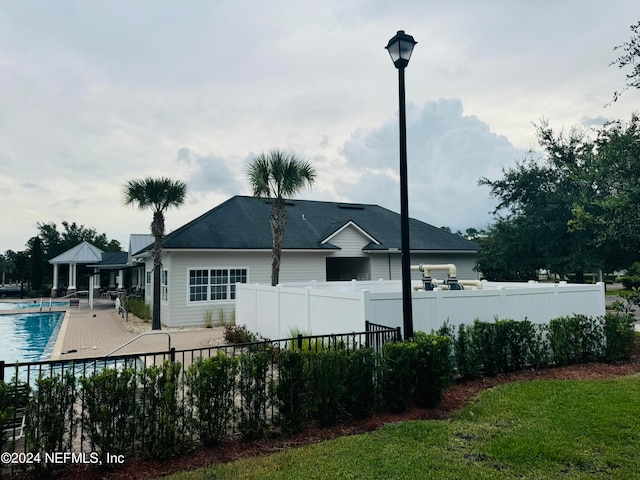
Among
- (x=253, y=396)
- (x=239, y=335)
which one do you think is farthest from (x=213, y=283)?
(x=253, y=396)

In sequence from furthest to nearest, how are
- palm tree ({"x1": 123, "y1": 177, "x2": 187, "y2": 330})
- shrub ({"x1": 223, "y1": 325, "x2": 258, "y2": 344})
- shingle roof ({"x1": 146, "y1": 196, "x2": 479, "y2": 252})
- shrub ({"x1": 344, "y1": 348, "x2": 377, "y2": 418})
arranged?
shingle roof ({"x1": 146, "y1": 196, "x2": 479, "y2": 252}) → palm tree ({"x1": 123, "y1": 177, "x2": 187, "y2": 330}) → shrub ({"x1": 223, "y1": 325, "x2": 258, "y2": 344}) → shrub ({"x1": 344, "y1": 348, "x2": 377, "y2": 418})

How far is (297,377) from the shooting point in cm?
501

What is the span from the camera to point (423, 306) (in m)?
7.50

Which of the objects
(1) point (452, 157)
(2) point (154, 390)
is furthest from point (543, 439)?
(1) point (452, 157)

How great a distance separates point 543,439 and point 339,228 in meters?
15.9

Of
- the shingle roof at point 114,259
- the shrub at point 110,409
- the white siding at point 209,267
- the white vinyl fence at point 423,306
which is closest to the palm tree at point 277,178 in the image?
the white siding at point 209,267

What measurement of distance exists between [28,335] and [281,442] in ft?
52.6

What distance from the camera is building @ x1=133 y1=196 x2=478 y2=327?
53.8 ft

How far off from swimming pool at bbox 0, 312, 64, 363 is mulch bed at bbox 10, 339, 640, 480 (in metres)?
9.00

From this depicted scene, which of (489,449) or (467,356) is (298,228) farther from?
(489,449)

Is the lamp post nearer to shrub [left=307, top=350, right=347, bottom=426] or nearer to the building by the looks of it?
shrub [left=307, top=350, right=347, bottom=426]

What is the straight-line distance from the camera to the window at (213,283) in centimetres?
1656

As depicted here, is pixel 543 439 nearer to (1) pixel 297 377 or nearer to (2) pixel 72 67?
(1) pixel 297 377

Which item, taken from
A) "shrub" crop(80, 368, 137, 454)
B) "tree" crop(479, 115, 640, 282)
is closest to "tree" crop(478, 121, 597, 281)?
"tree" crop(479, 115, 640, 282)
